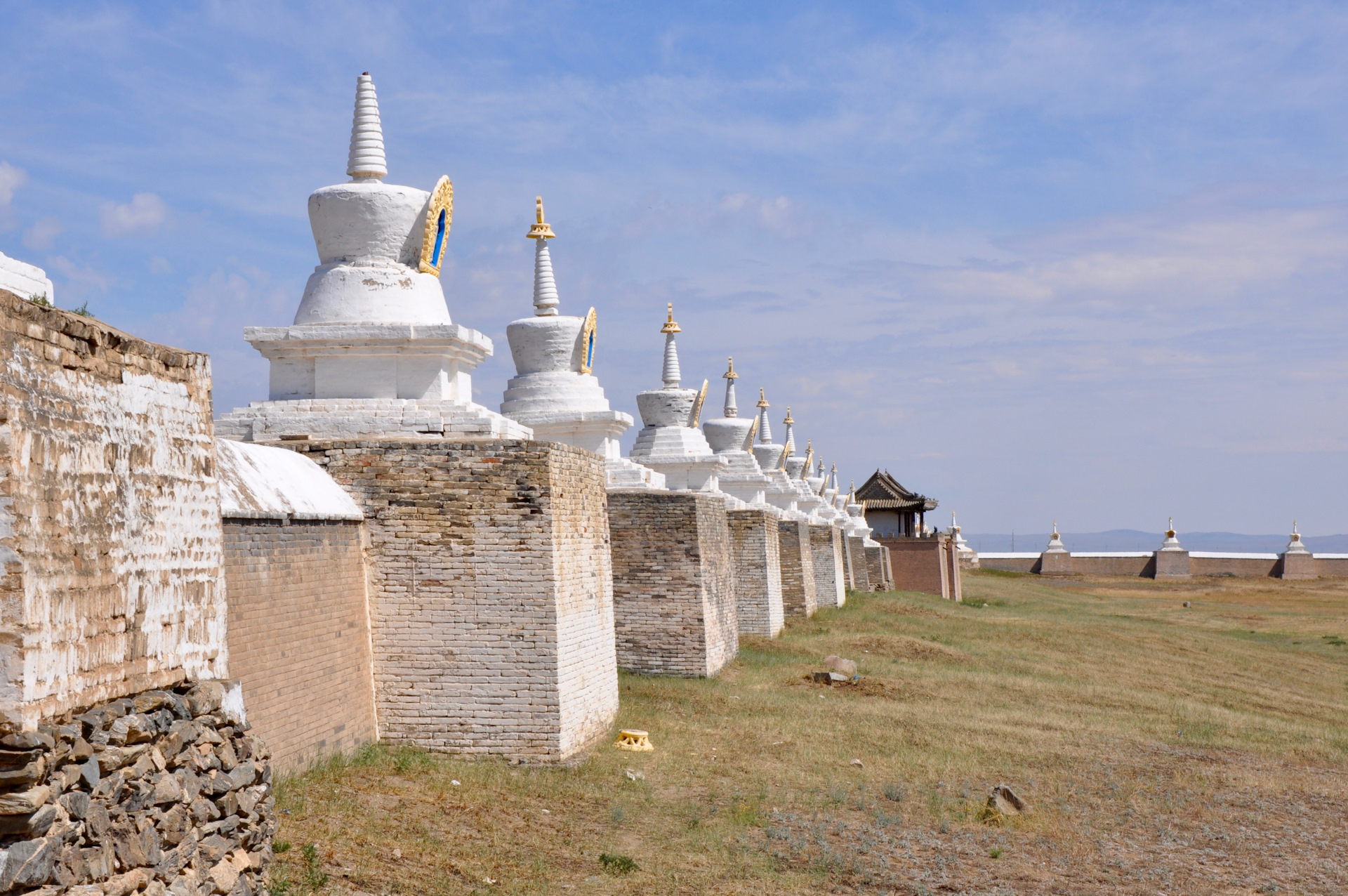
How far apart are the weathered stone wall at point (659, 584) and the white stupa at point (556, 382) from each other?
48 centimetres

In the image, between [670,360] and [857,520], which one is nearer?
[670,360]

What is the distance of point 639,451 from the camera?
952 inches

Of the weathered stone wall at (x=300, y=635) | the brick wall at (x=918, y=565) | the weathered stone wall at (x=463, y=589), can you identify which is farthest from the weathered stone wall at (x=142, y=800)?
the brick wall at (x=918, y=565)

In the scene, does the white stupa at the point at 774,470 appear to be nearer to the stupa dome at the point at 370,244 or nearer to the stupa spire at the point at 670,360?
the stupa spire at the point at 670,360

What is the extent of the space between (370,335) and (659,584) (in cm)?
735

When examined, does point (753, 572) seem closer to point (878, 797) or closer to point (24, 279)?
point (878, 797)

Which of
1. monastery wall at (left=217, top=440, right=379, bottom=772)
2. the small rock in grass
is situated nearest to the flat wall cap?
monastery wall at (left=217, top=440, right=379, bottom=772)

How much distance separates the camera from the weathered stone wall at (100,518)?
195 inches

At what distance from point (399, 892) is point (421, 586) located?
159 inches

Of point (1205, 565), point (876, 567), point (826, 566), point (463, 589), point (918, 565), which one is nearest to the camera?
point (463, 589)

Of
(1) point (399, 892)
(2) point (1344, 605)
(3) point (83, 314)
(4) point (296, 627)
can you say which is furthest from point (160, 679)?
(2) point (1344, 605)

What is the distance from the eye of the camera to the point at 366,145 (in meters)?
13.0

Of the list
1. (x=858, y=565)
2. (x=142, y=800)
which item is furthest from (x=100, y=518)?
(x=858, y=565)

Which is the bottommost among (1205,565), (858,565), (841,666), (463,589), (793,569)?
(1205,565)
